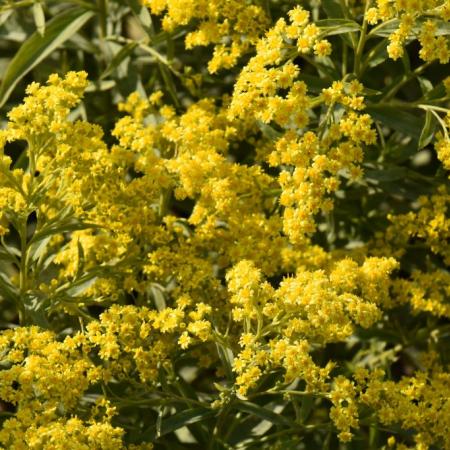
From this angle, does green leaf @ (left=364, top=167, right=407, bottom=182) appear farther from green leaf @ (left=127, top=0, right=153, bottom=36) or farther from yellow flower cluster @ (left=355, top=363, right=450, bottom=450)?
green leaf @ (left=127, top=0, right=153, bottom=36)

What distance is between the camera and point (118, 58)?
3.57 metres

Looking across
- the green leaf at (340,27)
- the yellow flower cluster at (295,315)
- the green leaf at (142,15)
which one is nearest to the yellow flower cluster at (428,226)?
the yellow flower cluster at (295,315)

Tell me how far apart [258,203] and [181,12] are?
1.98 feet

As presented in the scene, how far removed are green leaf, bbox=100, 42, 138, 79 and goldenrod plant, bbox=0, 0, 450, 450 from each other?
12 mm

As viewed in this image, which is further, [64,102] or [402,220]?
[402,220]

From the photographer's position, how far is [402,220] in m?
3.33

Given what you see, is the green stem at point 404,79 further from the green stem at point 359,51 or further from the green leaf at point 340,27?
the green leaf at point 340,27

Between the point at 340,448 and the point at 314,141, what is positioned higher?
the point at 314,141

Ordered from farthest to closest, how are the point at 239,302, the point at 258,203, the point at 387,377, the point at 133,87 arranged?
the point at 133,87
the point at 387,377
the point at 258,203
the point at 239,302

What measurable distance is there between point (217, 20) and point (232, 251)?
75 centimetres

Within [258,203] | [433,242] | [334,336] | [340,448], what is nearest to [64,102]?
[258,203]

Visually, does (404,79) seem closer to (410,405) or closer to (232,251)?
(232,251)

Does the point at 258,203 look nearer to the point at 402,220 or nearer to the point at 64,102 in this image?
the point at 402,220

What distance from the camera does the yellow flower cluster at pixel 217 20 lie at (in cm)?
323
